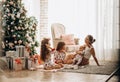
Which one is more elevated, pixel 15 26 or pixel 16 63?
pixel 15 26

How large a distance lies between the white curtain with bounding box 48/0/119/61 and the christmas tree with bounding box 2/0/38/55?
4.19ft

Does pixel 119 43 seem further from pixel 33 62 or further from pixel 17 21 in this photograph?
pixel 17 21

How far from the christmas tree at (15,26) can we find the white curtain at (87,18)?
4.19 ft

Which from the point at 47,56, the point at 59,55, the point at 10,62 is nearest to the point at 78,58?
the point at 59,55

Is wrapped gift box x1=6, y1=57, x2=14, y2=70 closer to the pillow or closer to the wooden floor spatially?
the wooden floor

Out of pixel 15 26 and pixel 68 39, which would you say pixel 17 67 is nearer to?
pixel 15 26

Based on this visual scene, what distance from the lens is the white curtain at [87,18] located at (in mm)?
4789

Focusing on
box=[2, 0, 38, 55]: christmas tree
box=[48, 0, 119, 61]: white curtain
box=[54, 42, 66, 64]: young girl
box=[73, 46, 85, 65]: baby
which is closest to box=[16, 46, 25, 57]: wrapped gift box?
box=[2, 0, 38, 55]: christmas tree

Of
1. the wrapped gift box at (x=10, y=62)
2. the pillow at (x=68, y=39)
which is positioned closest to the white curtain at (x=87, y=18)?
the pillow at (x=68, y=39)

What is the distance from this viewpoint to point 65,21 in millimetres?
5391

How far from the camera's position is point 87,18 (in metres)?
5.13

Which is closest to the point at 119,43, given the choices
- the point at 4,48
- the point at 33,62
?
the point at 33,62

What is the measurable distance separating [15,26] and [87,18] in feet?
5.51

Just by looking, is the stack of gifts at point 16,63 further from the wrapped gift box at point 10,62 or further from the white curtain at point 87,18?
the white curtain at point 87,18
